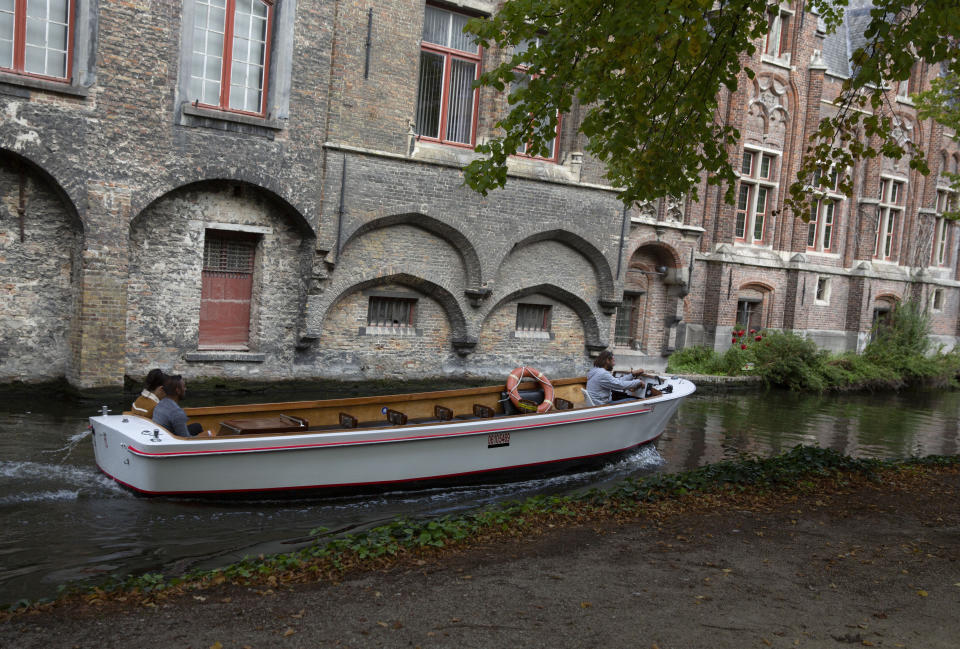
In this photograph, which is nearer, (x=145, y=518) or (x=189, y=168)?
(x=145, y=518)

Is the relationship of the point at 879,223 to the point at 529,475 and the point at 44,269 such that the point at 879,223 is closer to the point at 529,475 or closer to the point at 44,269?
the point at 529,475

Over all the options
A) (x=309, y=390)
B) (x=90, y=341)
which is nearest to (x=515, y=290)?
(x=309, y=390)

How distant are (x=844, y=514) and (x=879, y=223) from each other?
22.8 m

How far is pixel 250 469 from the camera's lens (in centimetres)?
779

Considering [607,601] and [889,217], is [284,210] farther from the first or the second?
[889,217]

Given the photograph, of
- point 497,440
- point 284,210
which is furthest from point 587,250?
point 497,440

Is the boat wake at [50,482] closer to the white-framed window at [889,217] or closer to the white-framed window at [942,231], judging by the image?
the white-framed window at [889,217]

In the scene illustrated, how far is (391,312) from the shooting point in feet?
50.1

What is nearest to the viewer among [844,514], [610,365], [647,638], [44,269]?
[647,638]

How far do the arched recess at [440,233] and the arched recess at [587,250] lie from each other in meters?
1.03

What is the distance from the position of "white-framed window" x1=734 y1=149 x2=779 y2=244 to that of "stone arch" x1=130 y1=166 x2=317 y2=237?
13845mm

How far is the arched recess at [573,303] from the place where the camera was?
16656mm

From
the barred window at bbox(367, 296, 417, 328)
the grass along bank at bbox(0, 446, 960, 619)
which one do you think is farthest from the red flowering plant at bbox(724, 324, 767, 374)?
the grass along bank at bbox(0, 446, 960, 619)

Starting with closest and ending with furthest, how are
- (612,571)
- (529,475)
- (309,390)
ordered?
(612,571) → (529,475) → (309,390)
